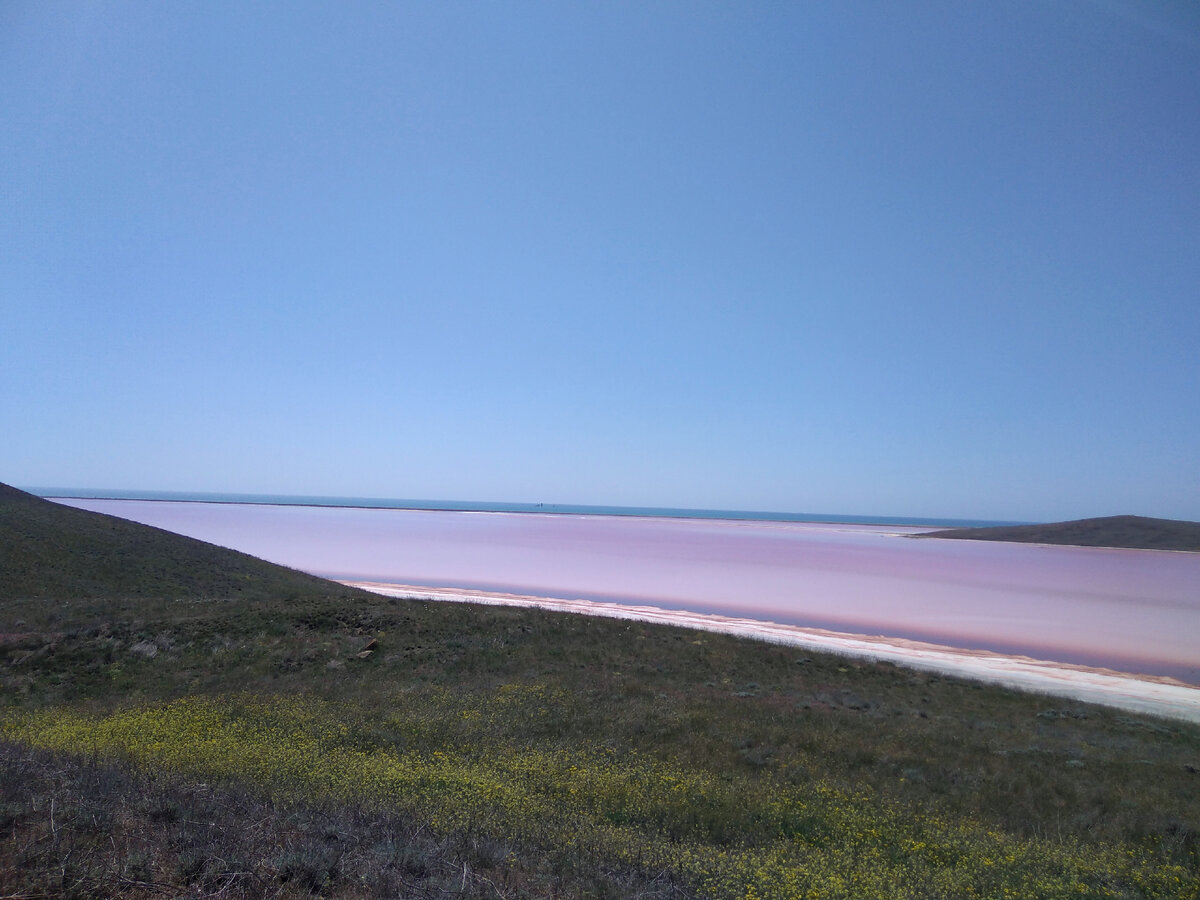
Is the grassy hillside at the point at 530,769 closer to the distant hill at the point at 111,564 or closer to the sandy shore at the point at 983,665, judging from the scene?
the sandy shore at the point at 983,665

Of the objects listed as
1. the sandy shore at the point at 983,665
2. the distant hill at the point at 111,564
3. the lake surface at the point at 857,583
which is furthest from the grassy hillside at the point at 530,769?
the lake surface at the point at 857,583

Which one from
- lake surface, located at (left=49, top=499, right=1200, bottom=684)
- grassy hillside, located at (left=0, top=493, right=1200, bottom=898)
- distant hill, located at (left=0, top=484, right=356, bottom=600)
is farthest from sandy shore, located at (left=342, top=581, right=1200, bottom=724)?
distant hill, located at (left=0, top=484, right=356, bottom=600)

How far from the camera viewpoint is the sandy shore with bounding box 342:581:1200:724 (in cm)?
1881

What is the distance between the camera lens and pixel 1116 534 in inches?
4264

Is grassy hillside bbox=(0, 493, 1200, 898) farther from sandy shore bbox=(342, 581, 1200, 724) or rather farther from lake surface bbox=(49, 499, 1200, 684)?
lake surface bbox=(49, 499, 1200, 684)

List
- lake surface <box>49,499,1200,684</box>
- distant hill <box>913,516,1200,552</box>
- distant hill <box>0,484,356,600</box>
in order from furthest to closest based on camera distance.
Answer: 1. distant hill <box>913,516,1200,552</box>
2. lake surface <box>49,499,1200,684</box>
3. distant hill <box>0,484,356,600</box>

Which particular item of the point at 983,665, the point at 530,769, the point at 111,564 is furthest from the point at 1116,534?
the point at 111,564

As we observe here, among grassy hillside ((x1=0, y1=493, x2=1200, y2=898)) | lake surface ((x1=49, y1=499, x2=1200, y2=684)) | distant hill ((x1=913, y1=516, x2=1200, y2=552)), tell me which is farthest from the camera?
distant hill ((x1=913, y1=516, x2=1200, y2=552))

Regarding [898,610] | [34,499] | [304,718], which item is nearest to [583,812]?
[304,718]

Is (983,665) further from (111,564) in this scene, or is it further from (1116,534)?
(1116,534)

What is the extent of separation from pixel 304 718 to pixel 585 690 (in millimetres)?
6117

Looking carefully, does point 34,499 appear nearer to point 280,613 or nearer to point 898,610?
point 280,613

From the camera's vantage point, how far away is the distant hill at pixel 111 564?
79.5 feet

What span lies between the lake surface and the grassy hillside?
13.6 metres
